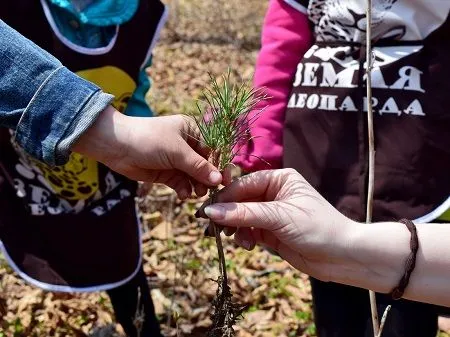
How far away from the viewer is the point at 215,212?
49.3 inches

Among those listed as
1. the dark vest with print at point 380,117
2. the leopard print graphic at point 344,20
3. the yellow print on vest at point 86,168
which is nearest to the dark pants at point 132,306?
the yellow print on vest at point 86,168

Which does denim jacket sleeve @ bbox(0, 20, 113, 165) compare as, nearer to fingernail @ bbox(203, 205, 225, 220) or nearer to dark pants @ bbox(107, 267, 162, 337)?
fingernail @ bbox(203, 205, 225, 220)

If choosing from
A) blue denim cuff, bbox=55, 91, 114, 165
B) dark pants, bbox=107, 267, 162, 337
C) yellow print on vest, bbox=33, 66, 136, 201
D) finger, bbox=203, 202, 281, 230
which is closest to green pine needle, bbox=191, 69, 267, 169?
finger, bbox=203, 202, 281, 230

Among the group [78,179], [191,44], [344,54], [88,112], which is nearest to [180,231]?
[78,179]

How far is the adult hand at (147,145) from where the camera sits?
1343mm

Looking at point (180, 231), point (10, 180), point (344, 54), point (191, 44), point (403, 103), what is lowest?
point (180, 231)

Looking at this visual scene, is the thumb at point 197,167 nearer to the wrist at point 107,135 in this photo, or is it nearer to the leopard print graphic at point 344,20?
the wrist at point 107,135

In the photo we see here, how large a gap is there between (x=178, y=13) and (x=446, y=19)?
18.5 feet

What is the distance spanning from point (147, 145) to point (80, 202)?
1.06 m

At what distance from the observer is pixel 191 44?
22.4ft

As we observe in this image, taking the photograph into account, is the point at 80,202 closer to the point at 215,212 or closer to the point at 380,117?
the point at 380,117

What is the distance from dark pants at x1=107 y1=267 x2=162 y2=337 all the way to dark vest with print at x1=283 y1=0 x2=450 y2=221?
0.89 meters

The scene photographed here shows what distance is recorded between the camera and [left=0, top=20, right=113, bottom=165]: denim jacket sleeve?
1332 mm

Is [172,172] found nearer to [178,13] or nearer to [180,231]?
[180,231]
